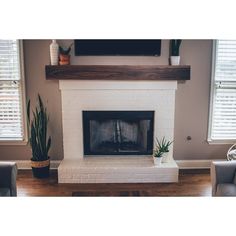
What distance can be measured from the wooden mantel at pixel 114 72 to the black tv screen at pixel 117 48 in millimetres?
251

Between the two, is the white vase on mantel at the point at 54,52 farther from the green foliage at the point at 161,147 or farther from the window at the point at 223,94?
the window at the point at 223,94

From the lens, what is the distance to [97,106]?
3.99m

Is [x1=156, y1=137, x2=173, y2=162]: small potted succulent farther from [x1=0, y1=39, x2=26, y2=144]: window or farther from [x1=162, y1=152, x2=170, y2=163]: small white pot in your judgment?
[x1=0, y1=39, x2=26, y2=144]: window

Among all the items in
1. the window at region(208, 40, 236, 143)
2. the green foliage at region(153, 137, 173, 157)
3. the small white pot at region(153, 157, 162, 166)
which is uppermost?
the window at region(208, 40, 236, 143)

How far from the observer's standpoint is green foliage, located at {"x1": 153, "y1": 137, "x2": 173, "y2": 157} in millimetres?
3883

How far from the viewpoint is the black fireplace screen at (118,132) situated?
4020 millimetres

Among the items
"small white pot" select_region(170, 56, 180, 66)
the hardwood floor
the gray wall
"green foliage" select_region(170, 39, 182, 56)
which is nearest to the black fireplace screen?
the gray wall

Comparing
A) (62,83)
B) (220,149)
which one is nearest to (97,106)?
(62,83)

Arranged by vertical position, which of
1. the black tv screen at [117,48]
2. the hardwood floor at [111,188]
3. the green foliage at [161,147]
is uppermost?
the black tv screen at [117,48]

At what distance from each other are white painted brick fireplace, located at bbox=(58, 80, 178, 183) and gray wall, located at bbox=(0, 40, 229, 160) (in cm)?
23

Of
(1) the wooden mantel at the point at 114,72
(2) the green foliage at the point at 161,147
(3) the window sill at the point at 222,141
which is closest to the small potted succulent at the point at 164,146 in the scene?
(2) the green foliage at the point at 161,147

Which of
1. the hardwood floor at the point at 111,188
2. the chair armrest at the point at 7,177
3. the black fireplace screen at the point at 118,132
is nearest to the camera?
the chair armrest at the point at 7,177

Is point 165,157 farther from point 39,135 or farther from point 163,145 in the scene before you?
point 39,135

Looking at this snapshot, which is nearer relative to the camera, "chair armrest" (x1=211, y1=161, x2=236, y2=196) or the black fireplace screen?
"chair armrest" (x1=211, y1=161, x2=236, y2=196)
